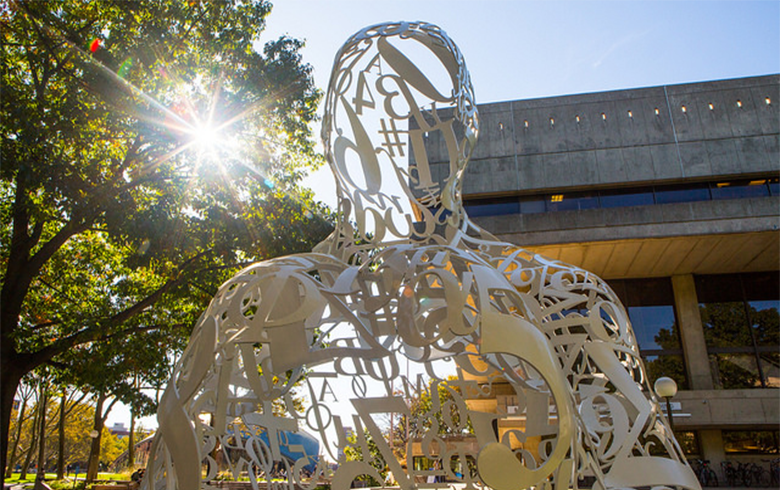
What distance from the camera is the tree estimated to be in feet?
28.0

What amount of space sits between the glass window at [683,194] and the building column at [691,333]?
2.95 metres

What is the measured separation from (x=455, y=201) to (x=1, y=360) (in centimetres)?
820

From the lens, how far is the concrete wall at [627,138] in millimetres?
18094

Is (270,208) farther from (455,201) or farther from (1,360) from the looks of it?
(455,201)

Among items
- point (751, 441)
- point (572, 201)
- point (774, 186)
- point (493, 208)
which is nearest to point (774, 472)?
point (751, 441)

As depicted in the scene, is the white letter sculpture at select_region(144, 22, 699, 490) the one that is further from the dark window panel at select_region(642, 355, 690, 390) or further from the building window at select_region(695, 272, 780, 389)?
the building window at select_region(695, 272, 780, 389)

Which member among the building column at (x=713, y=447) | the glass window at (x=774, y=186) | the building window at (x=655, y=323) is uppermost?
the glass window at (x=774, y=186)

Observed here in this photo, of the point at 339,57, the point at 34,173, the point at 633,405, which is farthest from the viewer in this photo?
the point at 34,173

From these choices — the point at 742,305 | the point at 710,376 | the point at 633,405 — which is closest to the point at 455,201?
the point at 633,405

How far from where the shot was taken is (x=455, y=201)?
4082mm

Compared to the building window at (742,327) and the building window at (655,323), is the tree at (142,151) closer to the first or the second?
the building window at (655,323)

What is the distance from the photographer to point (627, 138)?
61.2ft

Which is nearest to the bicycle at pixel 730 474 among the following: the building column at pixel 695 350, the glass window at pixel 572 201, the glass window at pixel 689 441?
the building column at pixel 695 350

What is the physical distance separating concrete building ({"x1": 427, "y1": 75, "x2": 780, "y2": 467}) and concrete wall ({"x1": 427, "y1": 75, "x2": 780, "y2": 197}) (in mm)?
37
